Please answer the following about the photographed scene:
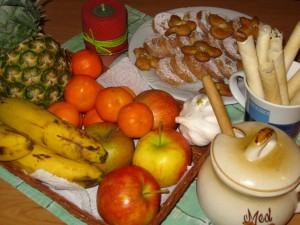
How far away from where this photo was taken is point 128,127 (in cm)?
80

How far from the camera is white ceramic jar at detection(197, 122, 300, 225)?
58 centimetres

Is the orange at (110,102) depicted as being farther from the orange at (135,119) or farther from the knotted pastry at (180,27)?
the knotted pastry at (180,27)

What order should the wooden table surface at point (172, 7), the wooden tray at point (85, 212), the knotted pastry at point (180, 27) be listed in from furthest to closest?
1. the wooden table surface at point (172, 7)
2. the knotted pastry at point (180, 27)
3. the wooden tray at point (85, 212)

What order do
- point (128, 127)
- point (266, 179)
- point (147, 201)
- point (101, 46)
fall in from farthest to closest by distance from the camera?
point (101, 46), point (128, 127), point (147, 201), point (266, 179)

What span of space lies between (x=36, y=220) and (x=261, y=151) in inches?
17.7

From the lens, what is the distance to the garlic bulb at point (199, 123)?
2.61 feet

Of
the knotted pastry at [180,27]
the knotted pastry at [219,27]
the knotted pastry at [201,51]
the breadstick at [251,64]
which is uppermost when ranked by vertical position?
the breadstick at [251,64]

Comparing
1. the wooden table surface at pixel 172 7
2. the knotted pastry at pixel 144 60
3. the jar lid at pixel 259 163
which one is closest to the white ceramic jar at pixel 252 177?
the jar lid at pixel 259 163

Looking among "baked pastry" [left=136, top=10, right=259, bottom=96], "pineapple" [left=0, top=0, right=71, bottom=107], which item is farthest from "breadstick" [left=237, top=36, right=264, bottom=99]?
"pineapple" [left=0, top=0, right=71, bottom=107]

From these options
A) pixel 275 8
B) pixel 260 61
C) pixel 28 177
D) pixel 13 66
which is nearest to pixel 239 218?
pixel 260 61

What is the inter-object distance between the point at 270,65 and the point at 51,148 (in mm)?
415

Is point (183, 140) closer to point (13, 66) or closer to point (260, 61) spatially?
point (260, 61)

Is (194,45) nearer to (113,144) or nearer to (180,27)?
(180,27)

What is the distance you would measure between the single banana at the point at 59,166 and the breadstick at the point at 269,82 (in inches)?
13.2
